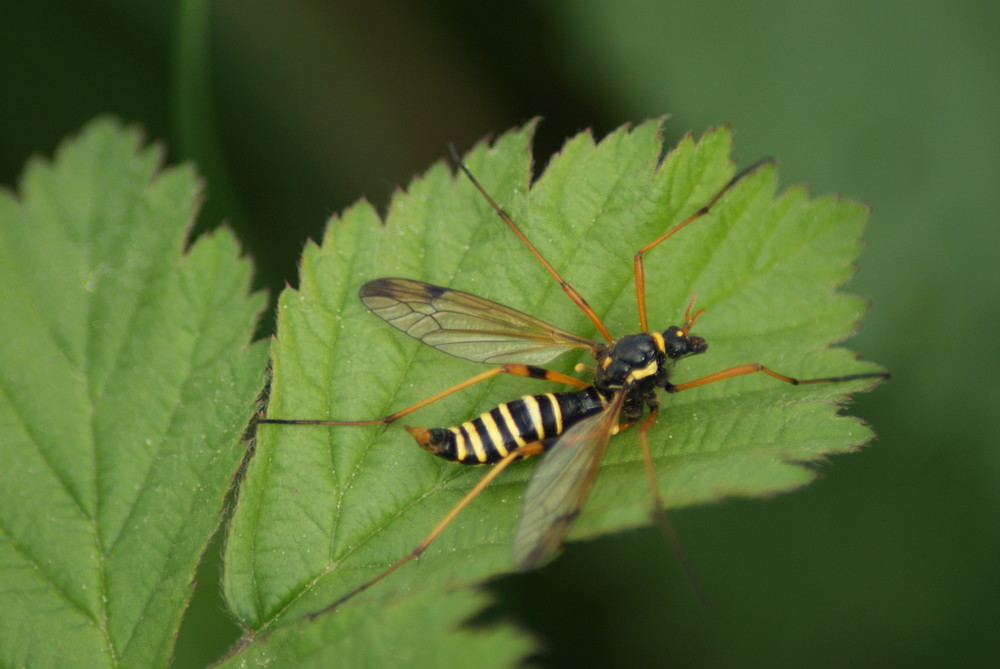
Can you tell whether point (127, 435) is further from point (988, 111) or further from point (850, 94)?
point (988, 111)

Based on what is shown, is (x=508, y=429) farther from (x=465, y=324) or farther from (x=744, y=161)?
(x=744, y=161)

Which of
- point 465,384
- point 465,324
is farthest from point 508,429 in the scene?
point 465,324

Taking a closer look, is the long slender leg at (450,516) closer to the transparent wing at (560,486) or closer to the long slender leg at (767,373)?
the transparent wing at (560,486)

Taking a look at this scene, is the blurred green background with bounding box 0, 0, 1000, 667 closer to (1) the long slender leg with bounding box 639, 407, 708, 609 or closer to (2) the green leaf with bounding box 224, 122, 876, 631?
(2) the green leaf with bounding box 224, 122, 876, 631

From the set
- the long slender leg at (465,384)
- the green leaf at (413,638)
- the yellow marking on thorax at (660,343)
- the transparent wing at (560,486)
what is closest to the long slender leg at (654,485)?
the transparent wing at (560,486)

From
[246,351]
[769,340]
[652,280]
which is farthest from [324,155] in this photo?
[769,340]

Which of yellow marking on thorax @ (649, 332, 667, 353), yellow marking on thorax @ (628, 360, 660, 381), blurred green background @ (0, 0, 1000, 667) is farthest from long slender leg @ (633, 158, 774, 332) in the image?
blurred green background @ (0, 0, 1000, 667)
